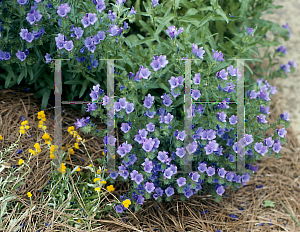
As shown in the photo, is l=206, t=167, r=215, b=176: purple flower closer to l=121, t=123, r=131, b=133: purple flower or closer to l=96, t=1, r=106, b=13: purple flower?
l=121, t=123, r=131, b=133: purple flower

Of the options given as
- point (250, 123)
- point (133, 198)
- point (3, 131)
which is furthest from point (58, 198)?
point (250, 123)

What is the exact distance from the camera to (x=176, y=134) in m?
2.24

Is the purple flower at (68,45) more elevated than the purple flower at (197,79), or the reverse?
the purple flower at (68,45)

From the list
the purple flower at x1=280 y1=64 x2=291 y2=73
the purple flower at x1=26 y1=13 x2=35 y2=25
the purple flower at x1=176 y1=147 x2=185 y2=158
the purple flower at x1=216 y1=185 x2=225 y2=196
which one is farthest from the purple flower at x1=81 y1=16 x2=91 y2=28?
the purple flower at x1=280 y1=64 x2=291 y2=73

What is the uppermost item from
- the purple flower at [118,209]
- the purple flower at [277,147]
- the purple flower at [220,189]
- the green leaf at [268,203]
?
the purple flower at [277,147]

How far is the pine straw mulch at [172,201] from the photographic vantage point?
2.25 m

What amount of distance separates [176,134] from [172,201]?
612 mm

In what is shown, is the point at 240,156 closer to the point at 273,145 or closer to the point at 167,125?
the point at 273,145

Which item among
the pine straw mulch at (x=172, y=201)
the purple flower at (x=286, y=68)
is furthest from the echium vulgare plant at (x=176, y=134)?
the purple flower at (x=286, y=68)

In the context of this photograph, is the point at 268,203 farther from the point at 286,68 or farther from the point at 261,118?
the point at 286,68

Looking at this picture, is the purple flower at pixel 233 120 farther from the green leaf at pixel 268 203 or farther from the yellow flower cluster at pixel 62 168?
the yellow flower cluster at pixel 62 168

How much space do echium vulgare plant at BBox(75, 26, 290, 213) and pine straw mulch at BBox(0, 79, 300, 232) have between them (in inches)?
5.0

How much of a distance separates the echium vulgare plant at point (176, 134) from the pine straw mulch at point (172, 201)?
0.42 ft

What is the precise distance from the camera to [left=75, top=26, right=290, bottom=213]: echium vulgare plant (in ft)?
7.04
